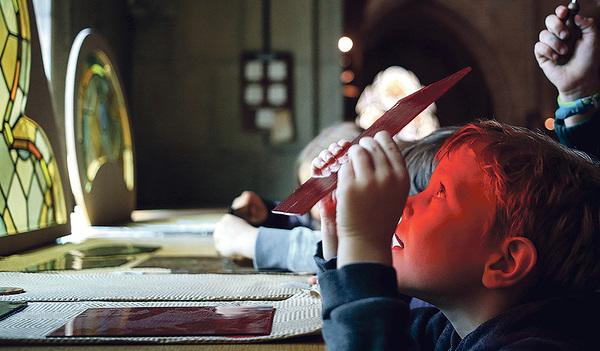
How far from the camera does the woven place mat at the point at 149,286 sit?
2.23ft

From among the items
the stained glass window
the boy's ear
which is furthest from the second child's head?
the stained glass window

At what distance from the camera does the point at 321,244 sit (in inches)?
26.6

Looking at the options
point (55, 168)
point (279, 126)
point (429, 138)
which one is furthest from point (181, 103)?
point (429, 138)

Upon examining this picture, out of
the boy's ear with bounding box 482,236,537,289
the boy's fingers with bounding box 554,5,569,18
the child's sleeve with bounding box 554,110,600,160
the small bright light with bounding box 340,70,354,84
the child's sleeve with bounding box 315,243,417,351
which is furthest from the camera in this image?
the small bright light with bounding box 340,70,354,84

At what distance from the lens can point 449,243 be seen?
62cm

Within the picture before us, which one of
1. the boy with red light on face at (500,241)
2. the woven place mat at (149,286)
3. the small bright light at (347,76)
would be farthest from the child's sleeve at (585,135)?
the small bright light at (347,76)

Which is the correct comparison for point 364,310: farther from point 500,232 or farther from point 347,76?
point 347,76

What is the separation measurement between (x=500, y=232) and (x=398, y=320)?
0.22 metres

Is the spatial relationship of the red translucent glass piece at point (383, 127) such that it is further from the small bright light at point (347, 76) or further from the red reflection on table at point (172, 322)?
the small bright light at point (347, 76)

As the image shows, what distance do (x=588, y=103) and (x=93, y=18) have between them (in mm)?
3018

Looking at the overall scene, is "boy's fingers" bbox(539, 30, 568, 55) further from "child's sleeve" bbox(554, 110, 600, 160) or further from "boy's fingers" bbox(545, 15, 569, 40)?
"child's sleeve" bbox(554, 110, 600, 160)

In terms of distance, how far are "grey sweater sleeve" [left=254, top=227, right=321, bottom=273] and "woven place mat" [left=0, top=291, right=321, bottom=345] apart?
0.28m

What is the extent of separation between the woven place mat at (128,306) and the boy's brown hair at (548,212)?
262 mm

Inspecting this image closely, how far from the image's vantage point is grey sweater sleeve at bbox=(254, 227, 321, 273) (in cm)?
102
